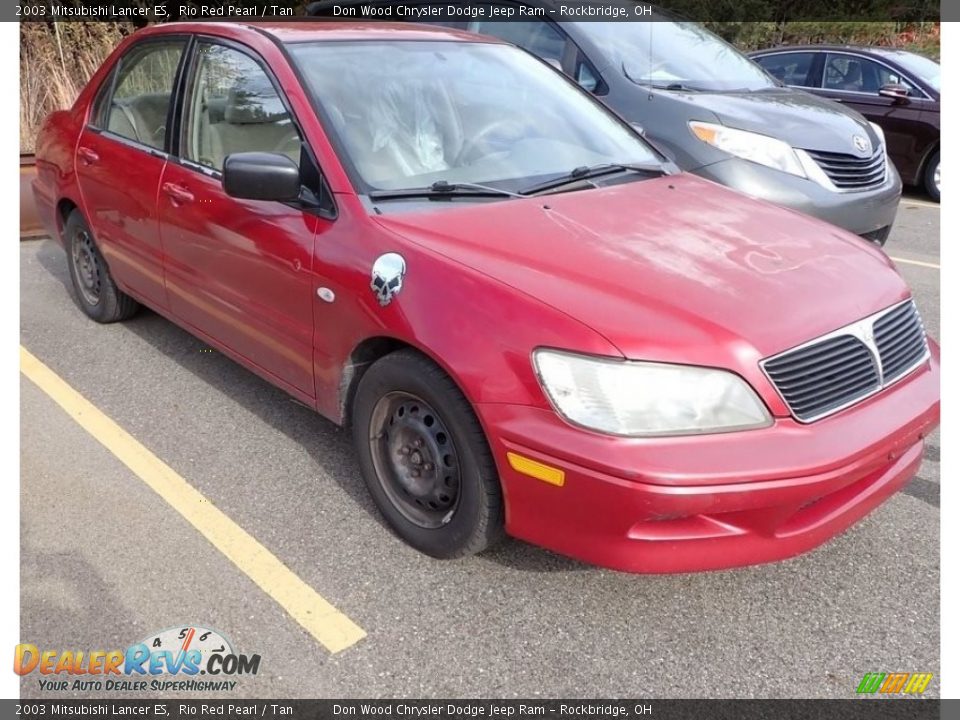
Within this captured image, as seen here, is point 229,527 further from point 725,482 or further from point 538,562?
point 725,482

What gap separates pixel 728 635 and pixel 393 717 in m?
1.03

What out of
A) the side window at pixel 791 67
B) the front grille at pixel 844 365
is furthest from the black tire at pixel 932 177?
the front grille at pixel 844 365

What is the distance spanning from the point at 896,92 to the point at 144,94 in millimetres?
7901

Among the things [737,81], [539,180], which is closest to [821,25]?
[737,81]

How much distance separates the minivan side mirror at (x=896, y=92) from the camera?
29.2 ft

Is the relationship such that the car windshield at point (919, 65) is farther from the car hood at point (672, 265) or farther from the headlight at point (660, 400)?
the headlight at point (660, 400)

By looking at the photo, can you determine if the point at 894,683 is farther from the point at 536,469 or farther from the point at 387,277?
the point at 387,277

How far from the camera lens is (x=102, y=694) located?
7.67ft

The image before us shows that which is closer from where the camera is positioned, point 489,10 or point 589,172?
point 589,172

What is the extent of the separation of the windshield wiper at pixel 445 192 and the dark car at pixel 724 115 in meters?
1.75

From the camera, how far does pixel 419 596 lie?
105 inches

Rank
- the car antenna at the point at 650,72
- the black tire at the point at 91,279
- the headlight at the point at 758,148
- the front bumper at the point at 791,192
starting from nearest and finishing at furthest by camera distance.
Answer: the black tire at the point at 91,279 < the front bumper at the point at 791,192 < the headlight at the point at 758,148 < the car antenna at the point at 650,72

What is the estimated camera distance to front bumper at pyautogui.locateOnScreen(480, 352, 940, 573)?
2.16 metres

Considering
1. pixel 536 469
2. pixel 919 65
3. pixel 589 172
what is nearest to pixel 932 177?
pixel 919 65
